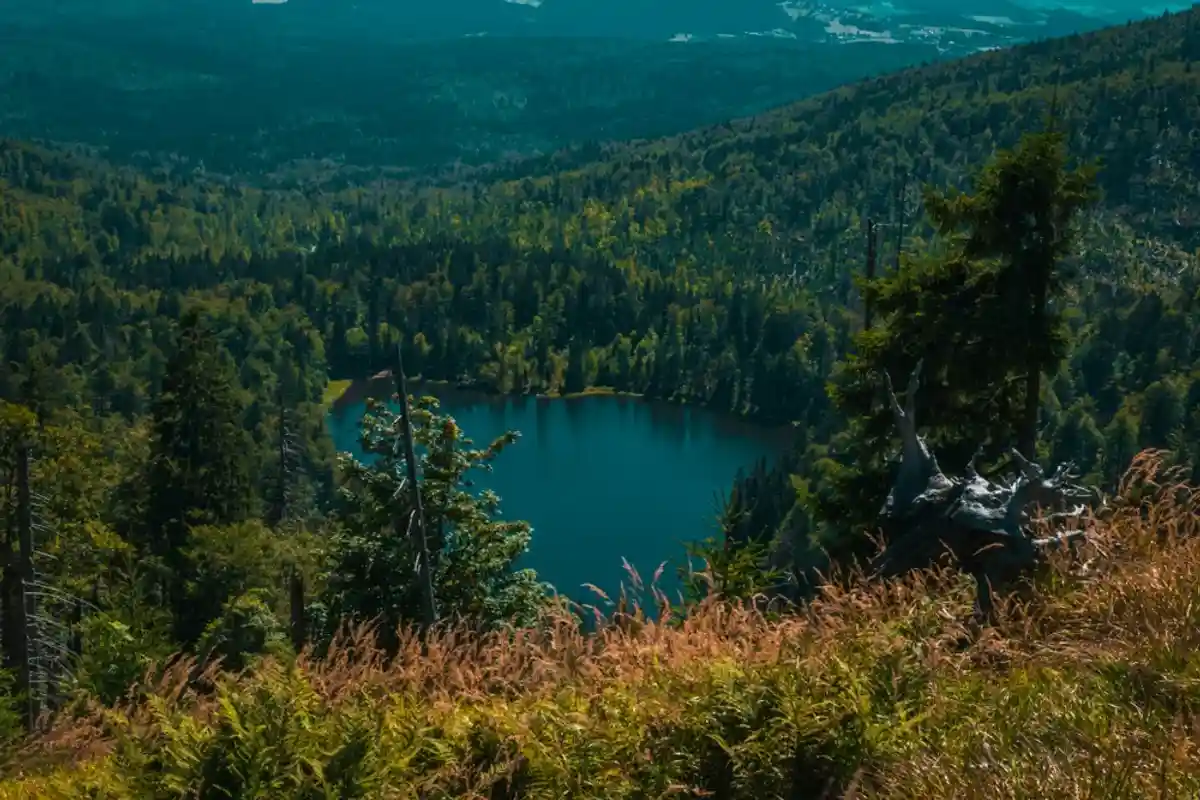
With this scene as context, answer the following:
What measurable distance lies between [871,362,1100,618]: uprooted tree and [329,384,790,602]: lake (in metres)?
75.3

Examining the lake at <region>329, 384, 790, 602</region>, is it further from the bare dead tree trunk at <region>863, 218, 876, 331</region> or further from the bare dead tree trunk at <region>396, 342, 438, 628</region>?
the bare dead tree trunk at <region>863, 218, 876, 331</region>

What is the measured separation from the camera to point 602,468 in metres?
142

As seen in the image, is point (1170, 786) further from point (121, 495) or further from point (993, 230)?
point (121, 495)

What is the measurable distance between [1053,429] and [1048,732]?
111m

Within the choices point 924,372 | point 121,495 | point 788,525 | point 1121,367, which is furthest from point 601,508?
point 924,372

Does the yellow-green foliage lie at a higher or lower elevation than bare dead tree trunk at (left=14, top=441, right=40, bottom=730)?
higher

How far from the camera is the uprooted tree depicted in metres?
7.99

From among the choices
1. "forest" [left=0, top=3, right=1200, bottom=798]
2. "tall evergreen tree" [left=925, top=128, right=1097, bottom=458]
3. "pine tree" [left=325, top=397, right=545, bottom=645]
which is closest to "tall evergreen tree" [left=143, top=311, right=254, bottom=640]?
"forest" [left=0, top=3, right=1200, bottom=798]

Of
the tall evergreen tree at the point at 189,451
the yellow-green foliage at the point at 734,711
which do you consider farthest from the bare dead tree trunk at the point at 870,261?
the tall evergreen tree at the point at 189,451

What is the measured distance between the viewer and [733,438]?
160750 millimetres

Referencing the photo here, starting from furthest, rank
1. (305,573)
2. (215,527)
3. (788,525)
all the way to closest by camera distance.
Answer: (788,525) → (305,573) → (215,527)

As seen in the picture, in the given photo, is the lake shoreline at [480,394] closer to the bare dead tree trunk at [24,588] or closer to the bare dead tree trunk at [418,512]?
the bare dead tree trunk at [24,588]

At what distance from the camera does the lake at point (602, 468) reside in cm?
10662

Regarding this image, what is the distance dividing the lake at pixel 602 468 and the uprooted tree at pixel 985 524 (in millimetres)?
75264
